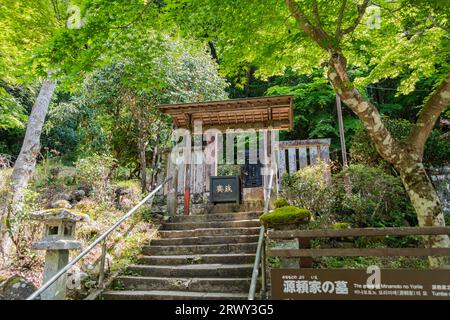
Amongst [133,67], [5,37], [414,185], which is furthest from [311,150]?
[5,37]

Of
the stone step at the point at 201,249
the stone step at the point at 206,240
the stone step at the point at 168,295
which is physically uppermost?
the stone step at the point at 206,240

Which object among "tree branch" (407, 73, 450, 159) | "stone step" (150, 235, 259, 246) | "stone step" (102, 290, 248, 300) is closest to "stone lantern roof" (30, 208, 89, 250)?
"stone step" (102, 290, 248, 300)

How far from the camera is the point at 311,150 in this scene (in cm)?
986

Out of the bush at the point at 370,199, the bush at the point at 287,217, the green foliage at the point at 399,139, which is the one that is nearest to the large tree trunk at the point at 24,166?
the bush at the point at 287,217

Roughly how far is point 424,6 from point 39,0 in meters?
8.70

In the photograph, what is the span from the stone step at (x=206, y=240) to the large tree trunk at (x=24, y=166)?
2.80m

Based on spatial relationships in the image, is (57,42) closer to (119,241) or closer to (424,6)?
(119,241)

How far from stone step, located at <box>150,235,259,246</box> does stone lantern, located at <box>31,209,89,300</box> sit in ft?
7.20

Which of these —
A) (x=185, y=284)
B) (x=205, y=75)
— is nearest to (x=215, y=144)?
(x=205, y=75)

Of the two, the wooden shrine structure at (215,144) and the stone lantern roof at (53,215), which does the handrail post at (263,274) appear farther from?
the wooden shrine structure at (215,144)

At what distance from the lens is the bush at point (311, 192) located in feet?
24.6

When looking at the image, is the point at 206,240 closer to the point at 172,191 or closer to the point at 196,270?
the point at 196,270

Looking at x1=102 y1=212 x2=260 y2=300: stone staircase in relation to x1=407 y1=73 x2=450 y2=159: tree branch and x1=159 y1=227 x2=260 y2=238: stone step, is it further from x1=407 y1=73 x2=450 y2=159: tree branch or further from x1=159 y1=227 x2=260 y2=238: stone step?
x1=407 y1=73 x2=450 y2=159: tree branch

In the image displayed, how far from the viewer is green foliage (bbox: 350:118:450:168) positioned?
348 inches
